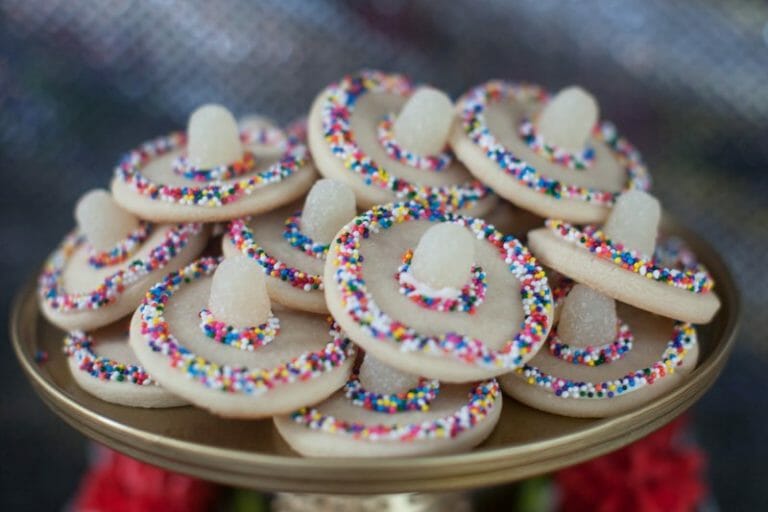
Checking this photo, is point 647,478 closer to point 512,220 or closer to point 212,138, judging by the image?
point 512,220

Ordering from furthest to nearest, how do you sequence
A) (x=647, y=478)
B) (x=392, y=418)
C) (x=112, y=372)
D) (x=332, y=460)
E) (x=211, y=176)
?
1. (x=647, y=478)
2. (x=211, y=176)
3. (x=112, y=372)
4. (x=392, y=418)
5. (x=332, y=460)

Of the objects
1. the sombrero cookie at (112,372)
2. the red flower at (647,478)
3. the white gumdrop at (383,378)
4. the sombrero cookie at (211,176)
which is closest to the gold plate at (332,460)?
the sombrero cookie at (112,372)

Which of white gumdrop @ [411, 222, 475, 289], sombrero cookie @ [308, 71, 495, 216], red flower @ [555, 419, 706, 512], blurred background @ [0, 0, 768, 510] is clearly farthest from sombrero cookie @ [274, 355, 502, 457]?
blurred background @ [0, 0, 768, 510]

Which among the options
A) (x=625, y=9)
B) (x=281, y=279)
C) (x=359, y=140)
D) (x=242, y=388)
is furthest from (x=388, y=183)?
(x=625, y=9)

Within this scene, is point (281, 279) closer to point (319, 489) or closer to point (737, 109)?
point (319, 489)

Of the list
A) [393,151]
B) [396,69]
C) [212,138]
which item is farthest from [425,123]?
[396,69]

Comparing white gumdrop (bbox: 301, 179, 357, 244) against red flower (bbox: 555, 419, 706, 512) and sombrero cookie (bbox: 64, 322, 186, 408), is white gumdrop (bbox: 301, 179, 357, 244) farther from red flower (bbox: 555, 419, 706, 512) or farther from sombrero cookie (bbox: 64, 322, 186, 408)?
red flower (bbox: 555, 419, 706, 512)
